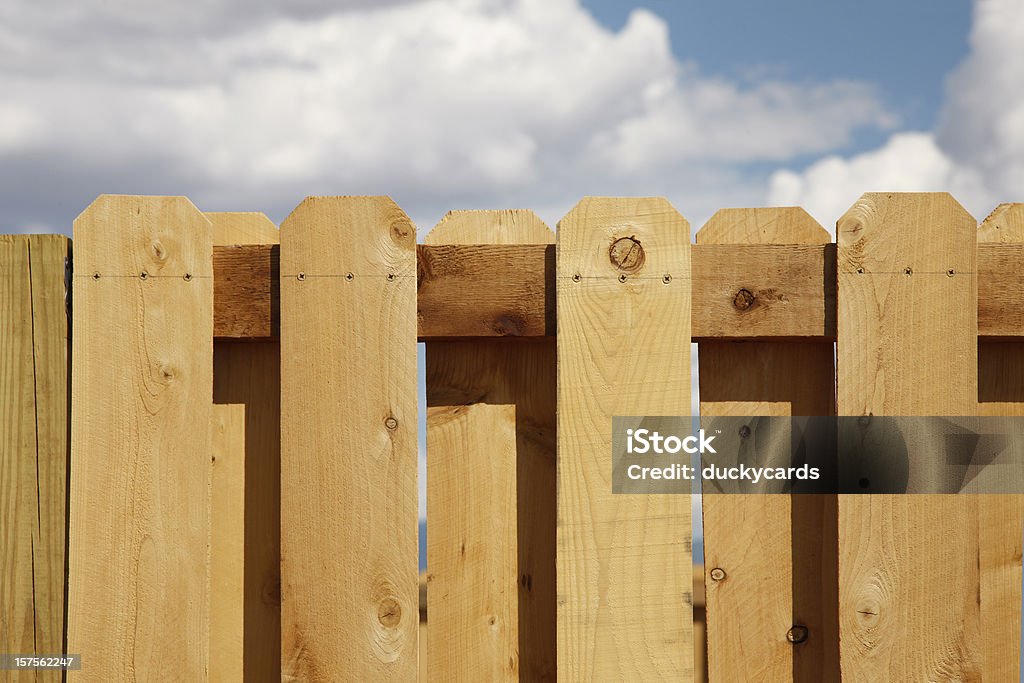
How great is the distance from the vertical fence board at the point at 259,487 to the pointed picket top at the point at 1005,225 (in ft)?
6.89

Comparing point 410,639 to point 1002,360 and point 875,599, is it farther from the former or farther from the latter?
point 1002,360

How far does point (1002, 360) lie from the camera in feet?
8.04

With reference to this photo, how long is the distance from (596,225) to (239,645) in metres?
1.51

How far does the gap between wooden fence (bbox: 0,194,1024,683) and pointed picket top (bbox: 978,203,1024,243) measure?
0.27 metres

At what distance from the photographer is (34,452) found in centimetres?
237

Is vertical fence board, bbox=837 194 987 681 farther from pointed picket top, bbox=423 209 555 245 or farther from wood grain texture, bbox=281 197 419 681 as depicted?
wood grain texture, bbox=281 197 419 681

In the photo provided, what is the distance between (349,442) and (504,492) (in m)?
0.43

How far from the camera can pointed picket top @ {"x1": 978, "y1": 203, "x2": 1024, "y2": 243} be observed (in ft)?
8.39

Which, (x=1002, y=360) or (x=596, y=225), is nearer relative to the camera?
(x=596, y=225)

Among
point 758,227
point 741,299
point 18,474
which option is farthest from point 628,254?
point 18,474

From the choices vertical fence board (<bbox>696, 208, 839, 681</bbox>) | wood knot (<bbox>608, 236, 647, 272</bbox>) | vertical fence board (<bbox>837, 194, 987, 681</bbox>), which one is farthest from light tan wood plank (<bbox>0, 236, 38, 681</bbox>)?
vertical fence board (<bbox>837, 194, 987, 681</bbox>)

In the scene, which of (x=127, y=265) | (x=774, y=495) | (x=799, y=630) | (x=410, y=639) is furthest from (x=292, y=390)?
(x=799, y=630)

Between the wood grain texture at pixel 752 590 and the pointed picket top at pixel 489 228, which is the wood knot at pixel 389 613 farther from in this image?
the pointed picket top at pixel 489 228

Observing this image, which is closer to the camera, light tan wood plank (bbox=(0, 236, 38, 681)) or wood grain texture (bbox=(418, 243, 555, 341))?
wood grain texture (bbox=(418, 243, 555, 341))
